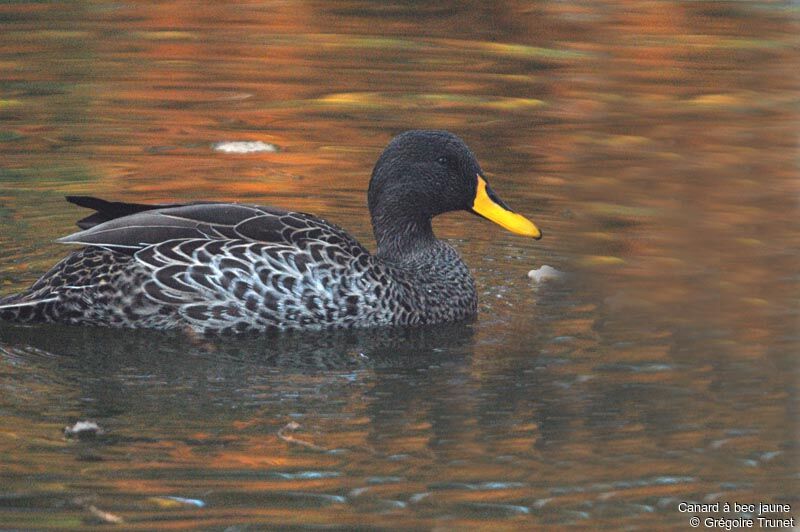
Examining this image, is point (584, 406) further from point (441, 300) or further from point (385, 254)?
point (385, 254)

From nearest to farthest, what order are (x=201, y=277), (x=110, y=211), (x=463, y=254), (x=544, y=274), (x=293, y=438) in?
(x=293, y=438) → (x=201, y=277) → (x=110, y=211) → (x=544, y=274) → (x=463, y=254)

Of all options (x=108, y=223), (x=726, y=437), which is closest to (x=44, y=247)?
(x=108, y=223)

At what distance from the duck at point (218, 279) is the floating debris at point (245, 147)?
334 cm

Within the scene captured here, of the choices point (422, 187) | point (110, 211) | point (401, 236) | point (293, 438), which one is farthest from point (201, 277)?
point (293, 438)

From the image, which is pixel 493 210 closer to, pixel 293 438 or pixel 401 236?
pixel 401 236

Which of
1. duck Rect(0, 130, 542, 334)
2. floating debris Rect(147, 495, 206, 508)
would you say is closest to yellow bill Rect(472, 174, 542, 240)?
duck Rect(0, 130, 542, 334)

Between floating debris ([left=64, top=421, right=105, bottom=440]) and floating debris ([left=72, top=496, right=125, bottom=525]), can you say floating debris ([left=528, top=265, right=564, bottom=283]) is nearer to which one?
floating debris ([left=64, top=421, right=105, bottom=440])

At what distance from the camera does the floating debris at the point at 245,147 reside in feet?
39.8

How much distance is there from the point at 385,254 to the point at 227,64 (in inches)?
239

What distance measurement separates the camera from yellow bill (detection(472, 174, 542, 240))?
30.1 ft

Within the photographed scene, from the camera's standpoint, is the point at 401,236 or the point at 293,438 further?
the point at 401,236

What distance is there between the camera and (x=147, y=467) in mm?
6324

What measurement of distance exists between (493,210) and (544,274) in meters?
0.55

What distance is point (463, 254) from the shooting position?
1020 centimetres
